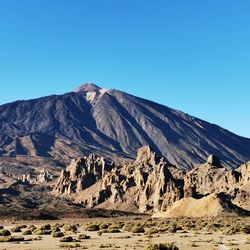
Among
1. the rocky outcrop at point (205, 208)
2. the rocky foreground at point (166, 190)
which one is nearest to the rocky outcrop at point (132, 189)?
the rocky foreground at point (166, 190)

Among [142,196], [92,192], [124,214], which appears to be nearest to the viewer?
[124,214]

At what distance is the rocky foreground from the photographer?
382 feet

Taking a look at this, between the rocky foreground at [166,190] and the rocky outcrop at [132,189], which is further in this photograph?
the rocky outcrop at [132,189]

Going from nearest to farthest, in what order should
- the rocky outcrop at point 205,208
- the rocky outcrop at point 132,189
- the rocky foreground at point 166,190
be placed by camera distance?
the rocky outcrop at point 205,208, the rocky foreground at point 166,190, the rocky outcrop at point 132,189

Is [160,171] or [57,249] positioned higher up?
[160,171]

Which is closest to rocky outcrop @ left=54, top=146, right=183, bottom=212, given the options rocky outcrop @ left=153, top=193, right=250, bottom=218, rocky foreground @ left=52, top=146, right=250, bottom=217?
rocky foreground @ left=52, top=146, right=250, bottom=217

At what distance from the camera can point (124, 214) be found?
141 meters

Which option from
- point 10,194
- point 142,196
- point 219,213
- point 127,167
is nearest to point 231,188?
point 142,196

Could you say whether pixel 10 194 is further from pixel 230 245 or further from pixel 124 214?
Result: pixel 230 245

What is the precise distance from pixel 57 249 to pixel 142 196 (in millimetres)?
122571

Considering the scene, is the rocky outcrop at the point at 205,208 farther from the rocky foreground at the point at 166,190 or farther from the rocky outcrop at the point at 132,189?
the rocky outcrop at the point at 132,189

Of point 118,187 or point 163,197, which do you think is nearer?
point 163,197

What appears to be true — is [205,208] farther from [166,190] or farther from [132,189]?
[132,189]

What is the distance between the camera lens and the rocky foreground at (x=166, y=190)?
116438mm
